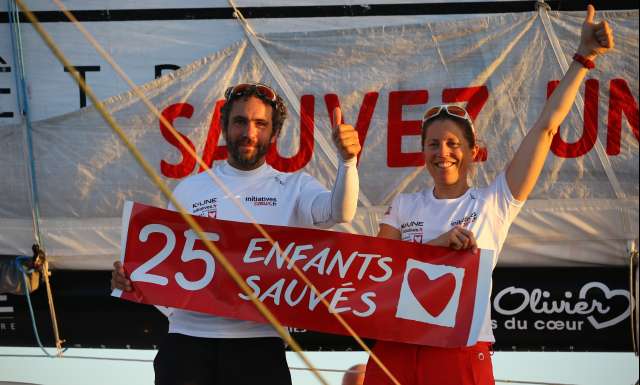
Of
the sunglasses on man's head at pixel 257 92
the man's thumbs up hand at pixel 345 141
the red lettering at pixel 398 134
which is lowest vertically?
the man's thumbs up hand at pixel 345 141

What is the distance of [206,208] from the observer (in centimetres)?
297

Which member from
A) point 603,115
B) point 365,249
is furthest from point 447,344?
point 603,115

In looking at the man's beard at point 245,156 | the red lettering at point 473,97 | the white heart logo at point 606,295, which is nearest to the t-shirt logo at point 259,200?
the man's beard at point 245,156

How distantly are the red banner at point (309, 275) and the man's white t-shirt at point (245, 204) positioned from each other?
0.04 meters

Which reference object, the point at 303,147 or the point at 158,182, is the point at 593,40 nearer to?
the point at 158,182

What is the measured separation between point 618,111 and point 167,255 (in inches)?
89.8

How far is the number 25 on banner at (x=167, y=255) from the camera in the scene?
3.05 m

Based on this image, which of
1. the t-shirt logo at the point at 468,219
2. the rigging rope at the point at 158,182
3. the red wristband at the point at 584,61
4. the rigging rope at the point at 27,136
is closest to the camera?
the rigging rope at the point at 158,182

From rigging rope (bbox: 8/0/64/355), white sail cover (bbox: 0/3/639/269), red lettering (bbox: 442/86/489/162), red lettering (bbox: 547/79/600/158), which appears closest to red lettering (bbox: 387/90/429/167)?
white sail cover (bbox: 0/3/639/269)

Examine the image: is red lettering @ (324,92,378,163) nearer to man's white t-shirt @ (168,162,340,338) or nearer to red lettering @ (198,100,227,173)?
red lettering @ (198,100,227,173)

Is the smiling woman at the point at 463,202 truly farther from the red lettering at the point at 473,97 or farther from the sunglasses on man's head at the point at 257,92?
the red lettering at the point at 473,97

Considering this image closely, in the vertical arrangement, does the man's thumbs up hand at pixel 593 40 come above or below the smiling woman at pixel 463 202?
above

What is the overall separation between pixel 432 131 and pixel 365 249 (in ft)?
1.60

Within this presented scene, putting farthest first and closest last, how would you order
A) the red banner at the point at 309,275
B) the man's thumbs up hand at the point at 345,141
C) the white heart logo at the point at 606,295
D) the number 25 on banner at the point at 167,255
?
the white heart logo at the point at 606,295
the number 25 on banner at the point at 167,255
the red banner at the point at 309,275
the man's thumbs up hand at the point at 345,141
